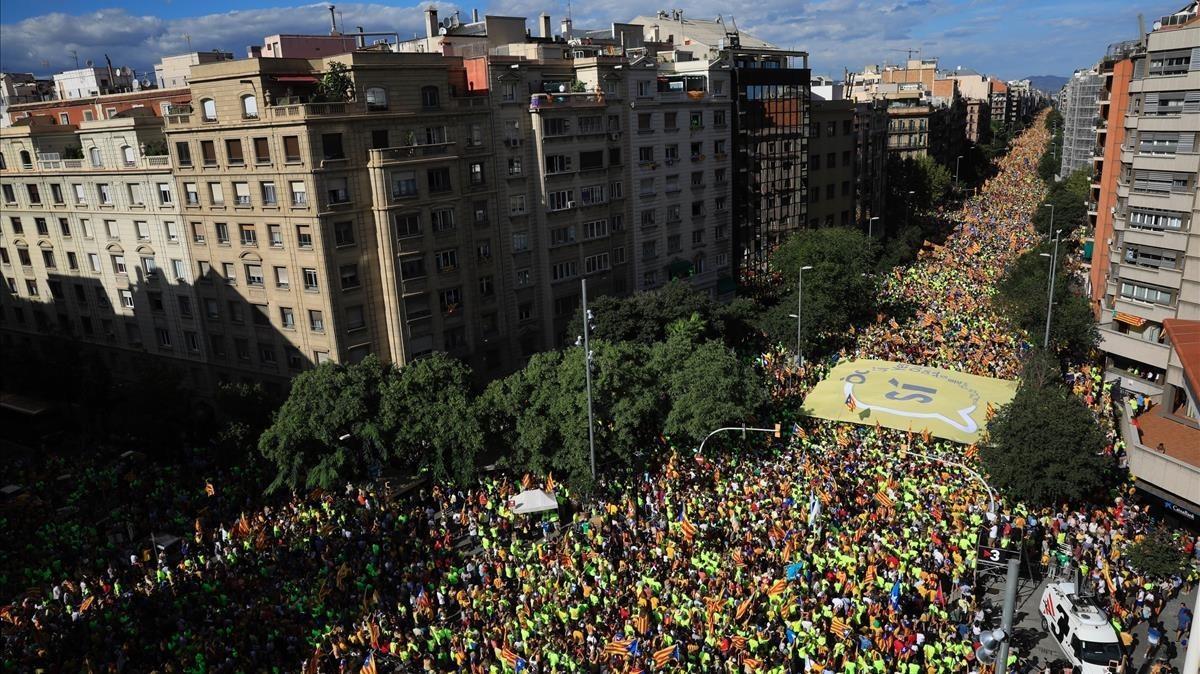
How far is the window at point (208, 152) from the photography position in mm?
42750

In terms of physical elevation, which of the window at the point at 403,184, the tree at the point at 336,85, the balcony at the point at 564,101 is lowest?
the window at the point at 403,184

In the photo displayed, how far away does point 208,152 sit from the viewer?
141 feet

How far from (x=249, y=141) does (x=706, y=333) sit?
25.9m

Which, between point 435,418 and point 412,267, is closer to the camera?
point 435,418

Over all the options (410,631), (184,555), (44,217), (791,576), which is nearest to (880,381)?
(791,576)

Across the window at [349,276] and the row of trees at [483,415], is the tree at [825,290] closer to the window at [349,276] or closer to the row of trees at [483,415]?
the row of trees at [483,415]

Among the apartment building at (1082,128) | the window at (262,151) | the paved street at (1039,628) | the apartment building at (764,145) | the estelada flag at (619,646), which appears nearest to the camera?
the estelada flag at (619,646)

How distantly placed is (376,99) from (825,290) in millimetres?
28879

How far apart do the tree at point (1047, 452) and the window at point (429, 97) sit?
1201 inches

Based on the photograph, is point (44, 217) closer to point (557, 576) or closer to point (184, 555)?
point (184, 555)

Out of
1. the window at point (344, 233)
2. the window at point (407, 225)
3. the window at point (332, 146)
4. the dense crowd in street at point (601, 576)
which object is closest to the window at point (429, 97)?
the window at point (332, 146)

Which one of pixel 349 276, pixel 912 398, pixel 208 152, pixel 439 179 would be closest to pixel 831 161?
pixel 912 398

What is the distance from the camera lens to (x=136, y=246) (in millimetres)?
48719

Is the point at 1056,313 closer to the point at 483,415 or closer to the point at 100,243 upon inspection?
the point at 483,415
